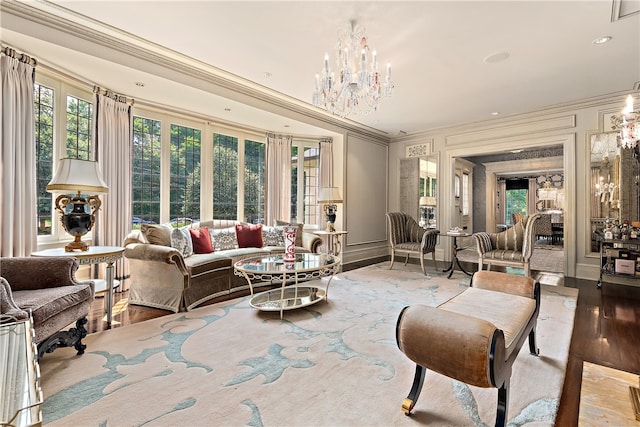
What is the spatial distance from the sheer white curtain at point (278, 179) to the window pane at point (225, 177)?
1.97ft

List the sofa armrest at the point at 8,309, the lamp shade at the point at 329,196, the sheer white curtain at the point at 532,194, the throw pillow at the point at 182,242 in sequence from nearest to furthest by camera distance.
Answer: the sofa armrest at the point at 8,309, the throw pillow at the point at 182,242, the lamp shade at the point at 329,196, the sheer white curtain at the point at 532,194

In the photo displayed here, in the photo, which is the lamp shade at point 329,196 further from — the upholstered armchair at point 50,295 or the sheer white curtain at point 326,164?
the upholstered armchair at point 50,295

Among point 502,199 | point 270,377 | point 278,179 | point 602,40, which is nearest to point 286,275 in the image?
point 270,377

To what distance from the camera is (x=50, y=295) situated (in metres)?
1.96

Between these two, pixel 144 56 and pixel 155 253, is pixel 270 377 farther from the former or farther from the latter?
pixel 144 56

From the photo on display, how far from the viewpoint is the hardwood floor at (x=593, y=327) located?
74.1 inches

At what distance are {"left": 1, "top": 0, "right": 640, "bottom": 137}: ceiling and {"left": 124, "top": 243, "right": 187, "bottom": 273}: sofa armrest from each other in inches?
75.6

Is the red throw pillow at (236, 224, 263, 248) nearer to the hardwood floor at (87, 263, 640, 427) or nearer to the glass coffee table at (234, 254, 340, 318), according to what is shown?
Answer: the glass coffee table at (234, 254, 340, 318)

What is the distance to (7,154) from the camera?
2668 millimetres

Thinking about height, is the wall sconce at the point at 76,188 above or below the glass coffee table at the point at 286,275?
above

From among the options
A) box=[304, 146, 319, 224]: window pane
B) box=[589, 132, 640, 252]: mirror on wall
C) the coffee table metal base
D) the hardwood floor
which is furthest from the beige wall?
the coffee table metal base

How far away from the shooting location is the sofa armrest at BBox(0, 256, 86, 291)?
2100 mm

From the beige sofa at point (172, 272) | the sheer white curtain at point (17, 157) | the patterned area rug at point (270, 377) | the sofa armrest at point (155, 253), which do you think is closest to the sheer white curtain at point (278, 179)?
the beige sofa at point (172, 272)

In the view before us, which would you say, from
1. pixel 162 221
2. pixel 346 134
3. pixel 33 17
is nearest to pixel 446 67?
pixel 346 134
